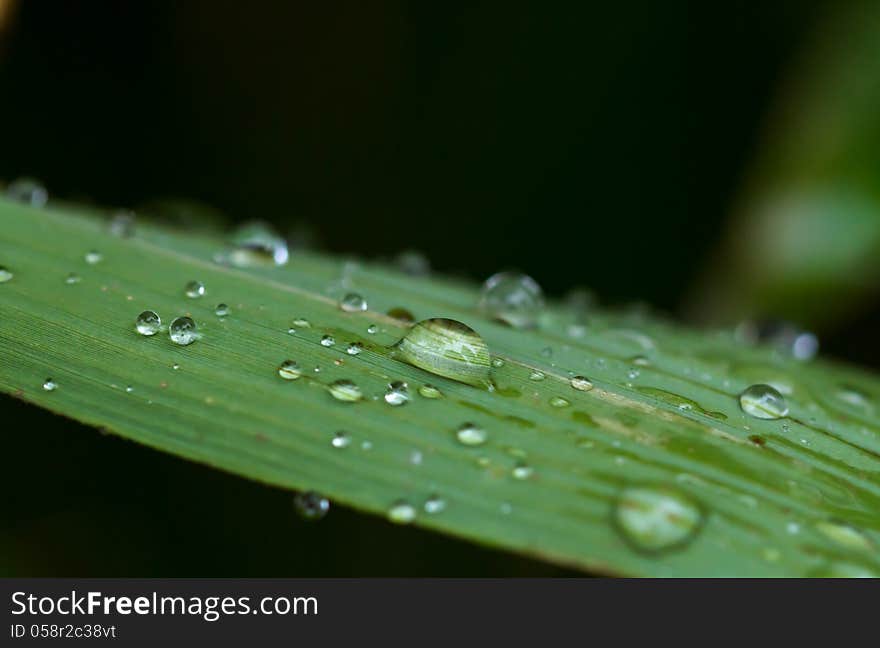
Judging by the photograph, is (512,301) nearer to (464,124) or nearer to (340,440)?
(340,440)

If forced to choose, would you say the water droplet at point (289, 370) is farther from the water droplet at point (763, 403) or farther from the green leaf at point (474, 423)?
the water droplet at point (763, 403)

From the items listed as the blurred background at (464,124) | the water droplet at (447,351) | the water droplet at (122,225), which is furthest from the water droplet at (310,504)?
the blurred background at (464,124)

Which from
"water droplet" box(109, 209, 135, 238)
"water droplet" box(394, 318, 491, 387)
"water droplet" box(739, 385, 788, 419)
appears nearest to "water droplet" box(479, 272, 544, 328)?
"water droplet" box(394, 318, 491, 387)

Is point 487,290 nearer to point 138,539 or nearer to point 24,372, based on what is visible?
point 24,372

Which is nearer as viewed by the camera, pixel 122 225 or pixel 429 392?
pixel 429 392

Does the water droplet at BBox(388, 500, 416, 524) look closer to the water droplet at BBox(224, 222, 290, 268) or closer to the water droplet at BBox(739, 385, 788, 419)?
the water droplet at BBox(739, 385, 788, 419)

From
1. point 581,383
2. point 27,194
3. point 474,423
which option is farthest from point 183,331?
point 27,194
